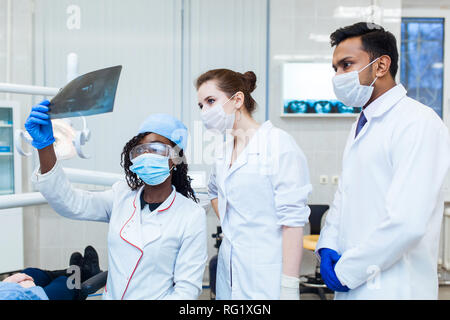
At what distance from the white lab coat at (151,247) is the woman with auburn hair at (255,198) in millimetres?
132

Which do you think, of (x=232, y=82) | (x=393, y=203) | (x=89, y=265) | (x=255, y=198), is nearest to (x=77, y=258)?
(x=89, y=265)

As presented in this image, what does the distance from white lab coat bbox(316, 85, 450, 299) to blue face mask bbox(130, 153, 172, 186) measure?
0.51 meters

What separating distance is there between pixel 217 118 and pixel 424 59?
147 cm

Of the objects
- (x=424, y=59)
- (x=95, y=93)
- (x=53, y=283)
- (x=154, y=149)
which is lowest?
(x=53, y=283)

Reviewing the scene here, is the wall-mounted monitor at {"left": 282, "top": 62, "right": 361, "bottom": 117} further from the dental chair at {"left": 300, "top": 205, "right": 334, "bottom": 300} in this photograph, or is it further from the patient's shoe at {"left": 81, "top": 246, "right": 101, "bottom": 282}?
the patient's shoe at {"left": 81, "top": 246, "right": 101, "bottom": 282}

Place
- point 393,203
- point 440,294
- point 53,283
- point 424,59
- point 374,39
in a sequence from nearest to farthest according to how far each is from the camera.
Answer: point 393,203
point 374,39
point 53,283
point 440,294
point 424,59

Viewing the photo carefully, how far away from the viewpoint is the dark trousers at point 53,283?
1150 mm

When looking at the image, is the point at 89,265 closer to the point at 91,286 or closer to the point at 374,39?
the point at 91,286

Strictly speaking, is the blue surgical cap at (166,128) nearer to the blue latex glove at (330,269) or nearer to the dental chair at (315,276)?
the blue latex glove at (330,269)

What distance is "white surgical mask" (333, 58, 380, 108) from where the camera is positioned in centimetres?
87

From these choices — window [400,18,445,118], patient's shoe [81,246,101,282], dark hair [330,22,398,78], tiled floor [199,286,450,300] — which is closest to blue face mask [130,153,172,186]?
tiled floor [199,286,450,300]

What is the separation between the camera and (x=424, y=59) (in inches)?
73.7

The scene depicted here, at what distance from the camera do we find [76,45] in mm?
1176
